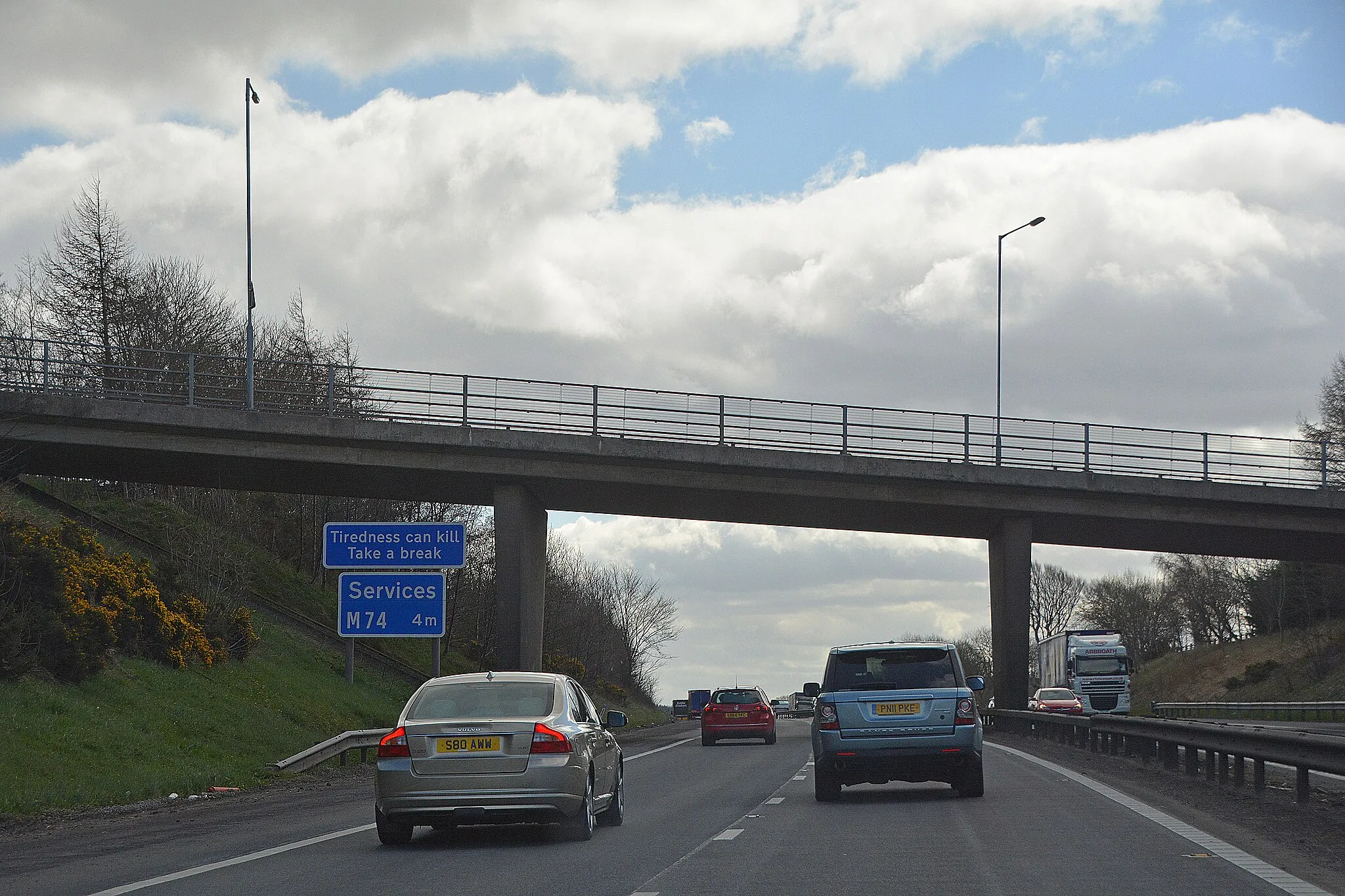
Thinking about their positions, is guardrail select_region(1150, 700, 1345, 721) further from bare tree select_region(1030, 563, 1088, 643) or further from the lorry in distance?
bare tree select_region(1030, 563, 1088, 643)

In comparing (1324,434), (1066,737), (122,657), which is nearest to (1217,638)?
(1324,434)

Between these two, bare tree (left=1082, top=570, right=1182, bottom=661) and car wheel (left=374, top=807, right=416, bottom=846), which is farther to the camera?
bare tree (left=1082, top=570, right=1182, bottom=661)

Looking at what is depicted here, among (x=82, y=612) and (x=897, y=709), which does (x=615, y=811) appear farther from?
(x=82, y=612)

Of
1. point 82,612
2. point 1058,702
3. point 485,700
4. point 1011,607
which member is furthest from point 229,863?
point 1058,702

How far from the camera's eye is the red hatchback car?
129 ft

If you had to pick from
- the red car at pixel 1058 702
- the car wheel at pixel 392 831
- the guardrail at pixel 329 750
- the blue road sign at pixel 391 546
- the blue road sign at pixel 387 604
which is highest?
the blue road sign at pixel 391 546

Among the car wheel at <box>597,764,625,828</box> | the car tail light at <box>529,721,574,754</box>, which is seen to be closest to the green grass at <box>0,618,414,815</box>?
the car wheel at <box>597,764,625,828</box>

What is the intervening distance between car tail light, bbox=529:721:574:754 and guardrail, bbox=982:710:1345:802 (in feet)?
22.5

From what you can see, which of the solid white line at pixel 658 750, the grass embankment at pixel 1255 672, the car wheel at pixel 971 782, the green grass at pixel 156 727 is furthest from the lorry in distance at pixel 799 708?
the car wheel at pixel 971 782

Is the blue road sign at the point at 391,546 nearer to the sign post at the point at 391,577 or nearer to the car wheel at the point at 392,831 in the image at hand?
the sign post at the point at 391,577

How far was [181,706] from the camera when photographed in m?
26.4

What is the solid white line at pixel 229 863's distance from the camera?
998 centimetres

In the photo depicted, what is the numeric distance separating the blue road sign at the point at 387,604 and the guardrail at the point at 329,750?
9.44 feet

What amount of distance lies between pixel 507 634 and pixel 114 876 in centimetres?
2982
